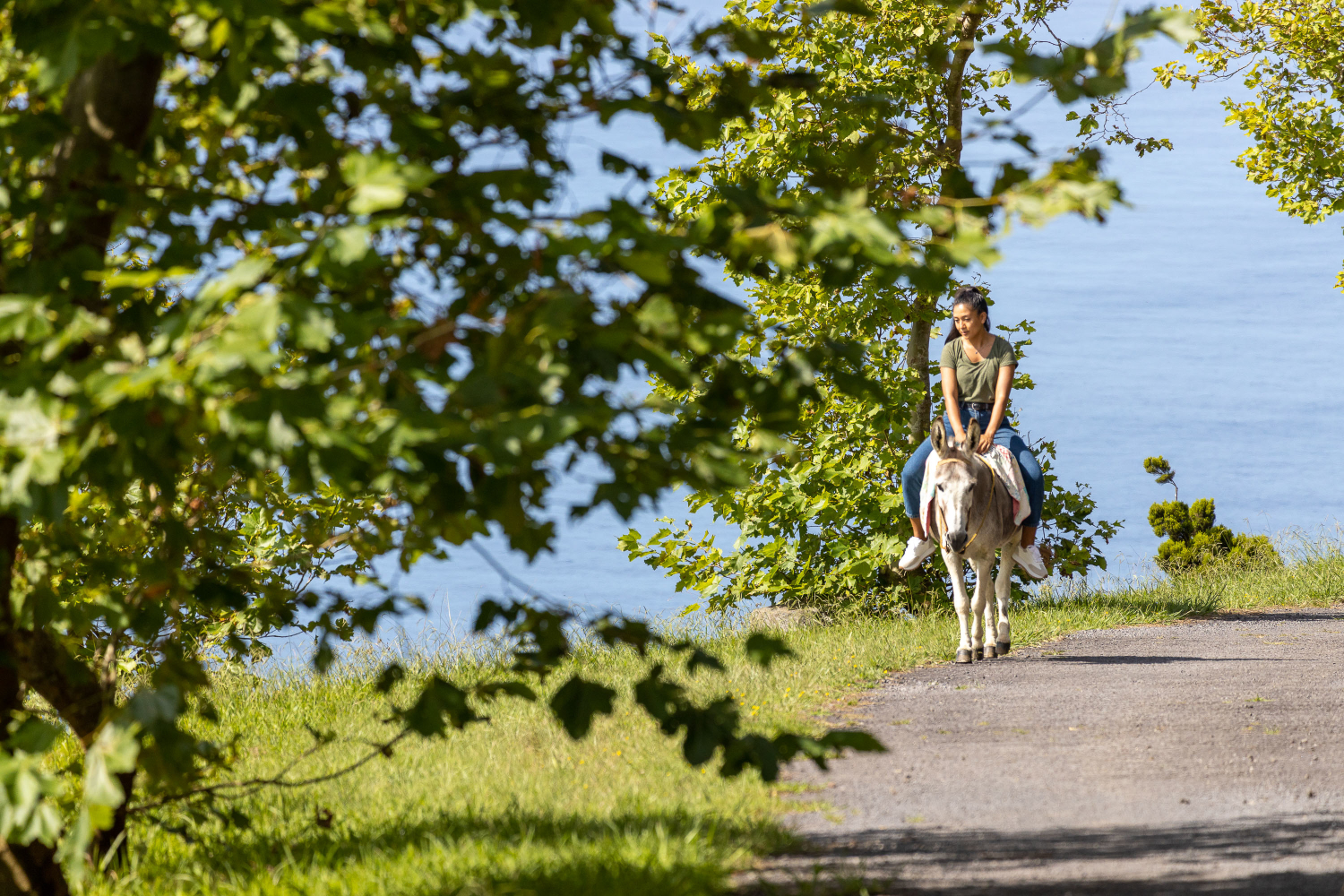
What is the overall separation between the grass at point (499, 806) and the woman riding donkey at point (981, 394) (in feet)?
4.14

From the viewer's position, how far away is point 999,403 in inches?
375

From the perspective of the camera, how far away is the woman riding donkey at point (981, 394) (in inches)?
376

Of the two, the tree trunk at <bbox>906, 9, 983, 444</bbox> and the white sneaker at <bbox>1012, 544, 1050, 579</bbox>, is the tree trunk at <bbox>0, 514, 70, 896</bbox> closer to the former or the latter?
the white sneaker at <bbox>1012, 544, 1050, 579</bbox>

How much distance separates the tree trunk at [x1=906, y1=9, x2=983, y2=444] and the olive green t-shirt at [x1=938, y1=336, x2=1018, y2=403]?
7.66ft

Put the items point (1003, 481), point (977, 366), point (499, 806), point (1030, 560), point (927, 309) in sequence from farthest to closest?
point (927, 309), point (1030, 560), point (977, 366), point (1003, 481), point (499, 806)

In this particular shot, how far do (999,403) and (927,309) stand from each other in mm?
2993

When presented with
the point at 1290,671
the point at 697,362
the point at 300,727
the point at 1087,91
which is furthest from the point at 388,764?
the point at 1290,671

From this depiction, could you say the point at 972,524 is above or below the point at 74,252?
below

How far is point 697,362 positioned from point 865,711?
437 centimetres

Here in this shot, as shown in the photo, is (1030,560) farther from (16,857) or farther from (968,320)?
(16,857)

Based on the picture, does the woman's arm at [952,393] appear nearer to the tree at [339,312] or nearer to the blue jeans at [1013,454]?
the blue jeans at [1013,454]

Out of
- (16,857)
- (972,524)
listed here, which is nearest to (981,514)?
(972,524)

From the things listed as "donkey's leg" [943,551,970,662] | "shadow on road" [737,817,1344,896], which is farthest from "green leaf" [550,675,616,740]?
"donkey's leg" [943,551,970,662]

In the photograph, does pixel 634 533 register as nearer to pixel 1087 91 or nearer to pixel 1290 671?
pixel 1290 671
